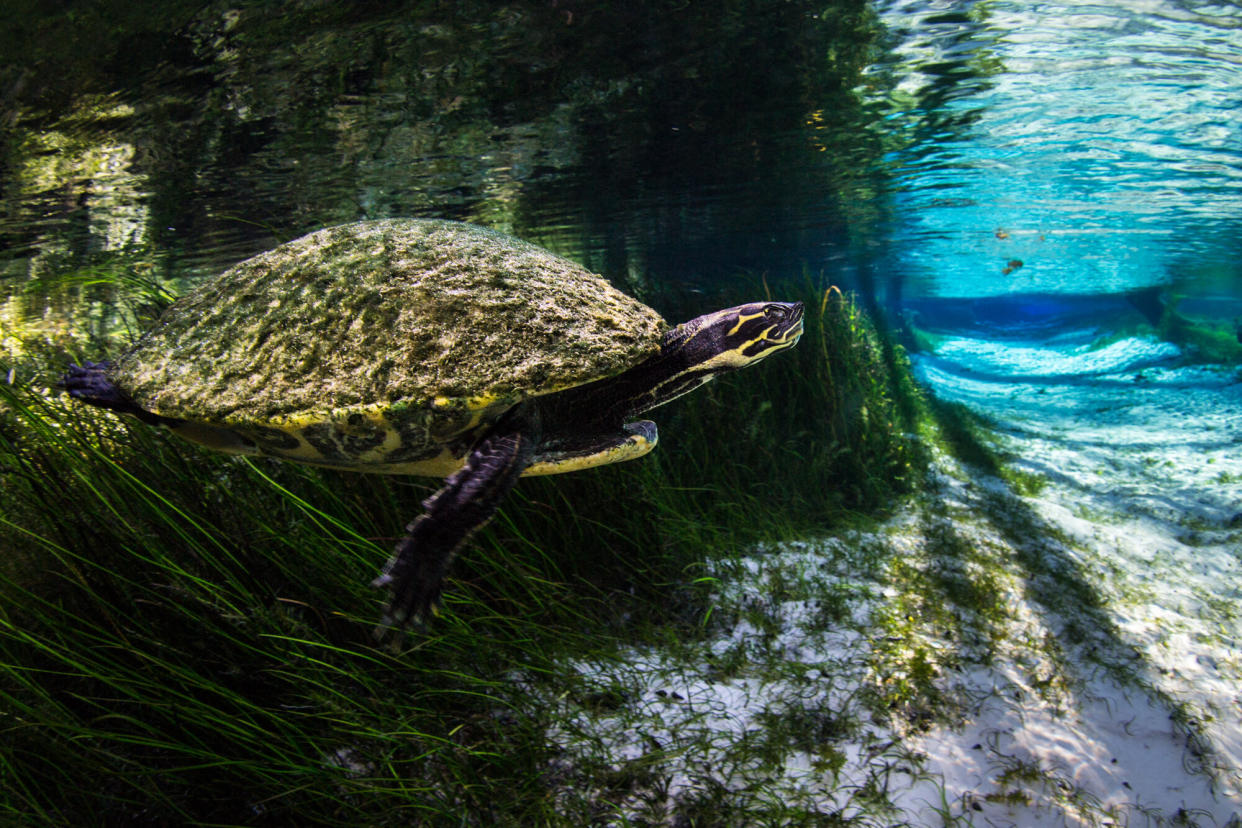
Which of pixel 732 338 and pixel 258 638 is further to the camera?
pixel 732 338

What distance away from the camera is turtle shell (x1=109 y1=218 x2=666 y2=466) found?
7.40ft

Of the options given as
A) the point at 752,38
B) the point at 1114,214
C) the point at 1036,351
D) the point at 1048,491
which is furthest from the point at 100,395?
the point at 1036,351

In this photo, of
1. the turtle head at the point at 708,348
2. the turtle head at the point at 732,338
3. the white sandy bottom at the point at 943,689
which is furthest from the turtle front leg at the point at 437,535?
the white sandy bottom at the point at 943,689

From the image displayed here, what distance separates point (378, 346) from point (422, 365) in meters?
0.23

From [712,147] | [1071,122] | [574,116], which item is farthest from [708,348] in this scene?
[1071,122]

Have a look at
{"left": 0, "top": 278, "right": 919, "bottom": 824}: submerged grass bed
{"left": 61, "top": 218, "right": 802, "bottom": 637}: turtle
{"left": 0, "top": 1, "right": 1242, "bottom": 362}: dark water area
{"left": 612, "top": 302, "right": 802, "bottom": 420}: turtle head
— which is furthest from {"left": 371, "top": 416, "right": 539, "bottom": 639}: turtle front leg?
{"left": 0, "top": 1, "right": 1242, "bottom": 362}: dark water area

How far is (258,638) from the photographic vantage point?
2631 mm

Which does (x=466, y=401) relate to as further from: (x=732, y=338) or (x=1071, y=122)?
(x=1071, y=122)

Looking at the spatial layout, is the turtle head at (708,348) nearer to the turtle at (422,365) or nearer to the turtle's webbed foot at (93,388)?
the turtle at (422,365)

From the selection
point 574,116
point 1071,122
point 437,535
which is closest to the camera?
point 437,535

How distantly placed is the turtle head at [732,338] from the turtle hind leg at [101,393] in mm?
2508

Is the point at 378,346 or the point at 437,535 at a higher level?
the point at 378,346

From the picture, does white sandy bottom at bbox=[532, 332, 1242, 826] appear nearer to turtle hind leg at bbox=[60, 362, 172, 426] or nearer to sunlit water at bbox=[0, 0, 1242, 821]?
sunlit water at bbox=[0, 0, 1242, 821]

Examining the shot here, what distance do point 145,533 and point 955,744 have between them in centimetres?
458
